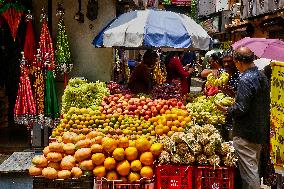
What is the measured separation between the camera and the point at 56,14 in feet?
33.1

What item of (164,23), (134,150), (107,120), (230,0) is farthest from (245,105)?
(230,0)

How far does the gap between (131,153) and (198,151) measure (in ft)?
2.45

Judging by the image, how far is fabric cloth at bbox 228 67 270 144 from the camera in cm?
589

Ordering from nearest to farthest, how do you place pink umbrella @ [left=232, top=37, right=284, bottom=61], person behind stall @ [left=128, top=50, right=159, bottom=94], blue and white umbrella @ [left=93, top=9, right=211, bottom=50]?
blue and white umbrella @ [left=93, top=9, right=211, bottom=50], person behind stall @ [left=128, top=50, right=159, bottom=94], pink umbrella @ [left=232, top=37, right=284, bottom=61]

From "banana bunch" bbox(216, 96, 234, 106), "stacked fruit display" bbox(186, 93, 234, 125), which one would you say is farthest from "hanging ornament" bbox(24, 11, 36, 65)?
"banana bunch" bbox(216, 96, 234, 106)

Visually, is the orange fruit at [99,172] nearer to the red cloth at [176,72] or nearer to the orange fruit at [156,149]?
the orange fruit at [156,149]

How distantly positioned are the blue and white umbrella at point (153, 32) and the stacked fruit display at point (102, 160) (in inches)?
145

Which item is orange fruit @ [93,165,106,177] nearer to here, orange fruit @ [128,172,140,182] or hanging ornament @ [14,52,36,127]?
orange fruit @ [128,172,140,182]

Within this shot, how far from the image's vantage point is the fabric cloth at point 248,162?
5926mm

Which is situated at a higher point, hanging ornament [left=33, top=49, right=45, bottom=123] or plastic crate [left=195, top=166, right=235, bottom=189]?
hanging ornament [left=33, top=49, right=45, bottom=123]

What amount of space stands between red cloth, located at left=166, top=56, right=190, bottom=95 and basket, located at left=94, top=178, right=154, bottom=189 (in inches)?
316

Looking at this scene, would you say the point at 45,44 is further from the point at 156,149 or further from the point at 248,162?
the point at 248,162

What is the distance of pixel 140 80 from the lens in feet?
33.9

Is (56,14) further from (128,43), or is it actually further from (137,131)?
(137,131)
